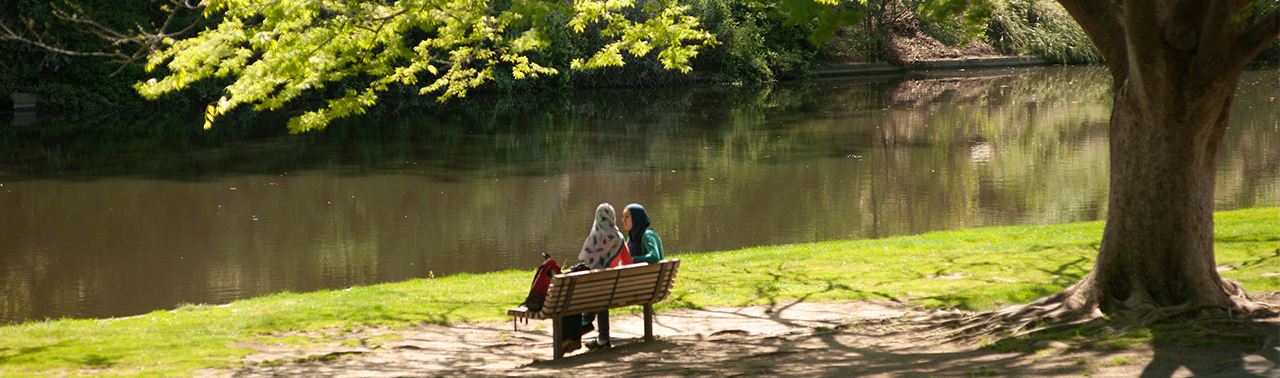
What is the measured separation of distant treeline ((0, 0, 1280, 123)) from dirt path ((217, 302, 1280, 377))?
20.2 metres

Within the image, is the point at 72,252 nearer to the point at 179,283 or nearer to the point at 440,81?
the point at 179,283

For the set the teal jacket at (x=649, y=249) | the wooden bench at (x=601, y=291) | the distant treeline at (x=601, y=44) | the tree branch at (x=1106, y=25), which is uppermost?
the distant treeline at (x=601, y=44)

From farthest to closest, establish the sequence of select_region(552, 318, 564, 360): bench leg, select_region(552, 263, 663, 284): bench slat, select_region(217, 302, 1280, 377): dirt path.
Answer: select_region(552, 318, 564, 360): bench leg < select_region(552, 263, 663, 284): bench slat < select_region(217, 302, 1280, 377): dirt path

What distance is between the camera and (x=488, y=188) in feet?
63.4

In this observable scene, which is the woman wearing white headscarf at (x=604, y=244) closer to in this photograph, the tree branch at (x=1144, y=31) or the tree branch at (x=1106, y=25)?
the tree branch at (x=1106, y=25)

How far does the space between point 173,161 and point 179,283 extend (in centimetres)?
1293

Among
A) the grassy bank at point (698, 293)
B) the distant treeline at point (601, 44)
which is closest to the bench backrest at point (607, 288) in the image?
the grassy bank at point (698, 293)

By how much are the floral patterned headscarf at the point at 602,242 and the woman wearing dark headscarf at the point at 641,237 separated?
5.0 inches

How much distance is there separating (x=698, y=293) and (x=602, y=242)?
2642mm

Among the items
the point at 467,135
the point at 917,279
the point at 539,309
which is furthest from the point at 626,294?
the point at 467,135

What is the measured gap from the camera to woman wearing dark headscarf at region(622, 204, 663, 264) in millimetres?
7332

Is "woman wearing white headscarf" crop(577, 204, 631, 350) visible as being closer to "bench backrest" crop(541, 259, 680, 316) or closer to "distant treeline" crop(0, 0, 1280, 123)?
"bench backrest" crop(541, 259, 680, 316)

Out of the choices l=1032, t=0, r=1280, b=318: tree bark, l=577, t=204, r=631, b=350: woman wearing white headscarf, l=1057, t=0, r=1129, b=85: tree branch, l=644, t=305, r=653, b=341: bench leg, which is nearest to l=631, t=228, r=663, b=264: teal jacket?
l=577, t=204, r=631, b=350: woman wearing white headscarf

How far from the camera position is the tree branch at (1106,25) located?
6935 millimetres
